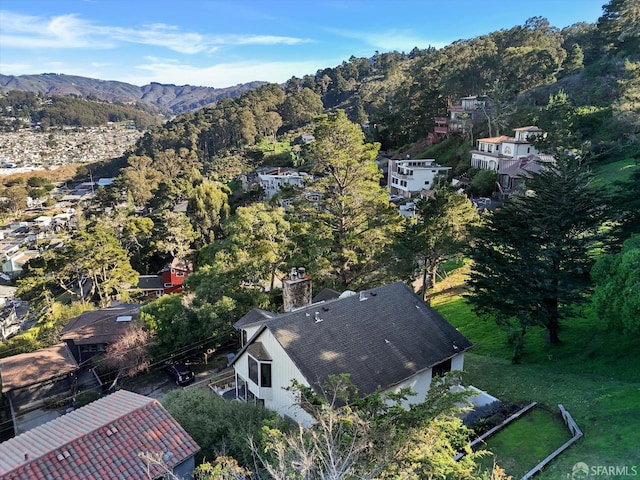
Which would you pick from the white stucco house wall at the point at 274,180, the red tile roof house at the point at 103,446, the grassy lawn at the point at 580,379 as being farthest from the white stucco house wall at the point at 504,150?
the red tile roof house at the point at 103,446

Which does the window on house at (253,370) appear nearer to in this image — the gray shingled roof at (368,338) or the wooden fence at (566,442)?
the gray shingled roof at (368,338)

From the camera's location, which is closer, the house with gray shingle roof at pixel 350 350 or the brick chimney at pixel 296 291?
the house with gray shingle roof at pixel 350 350

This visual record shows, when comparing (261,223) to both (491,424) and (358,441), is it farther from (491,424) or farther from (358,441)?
(358,441)

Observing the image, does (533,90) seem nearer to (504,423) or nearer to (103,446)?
(504,423)

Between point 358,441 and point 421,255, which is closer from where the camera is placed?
point 358,441

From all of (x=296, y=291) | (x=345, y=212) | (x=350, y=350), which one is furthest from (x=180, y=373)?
(x=350, y=350)

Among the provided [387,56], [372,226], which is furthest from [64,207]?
[387,56]
